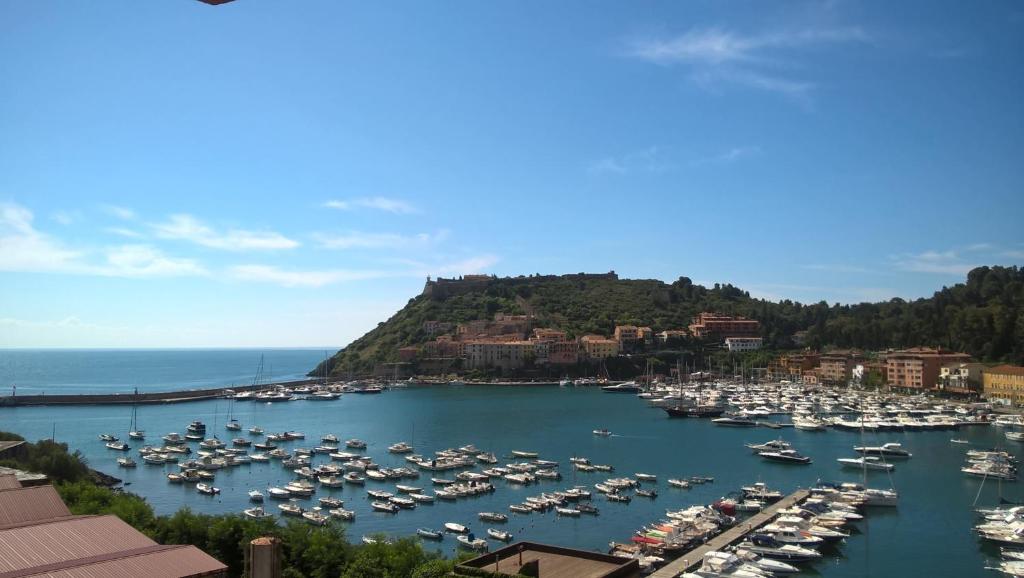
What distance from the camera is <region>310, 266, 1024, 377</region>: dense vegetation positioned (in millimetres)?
74188

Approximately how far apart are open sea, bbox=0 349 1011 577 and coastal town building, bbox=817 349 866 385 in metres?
23.0

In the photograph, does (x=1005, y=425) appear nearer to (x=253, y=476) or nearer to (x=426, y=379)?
(x=253, y=476)

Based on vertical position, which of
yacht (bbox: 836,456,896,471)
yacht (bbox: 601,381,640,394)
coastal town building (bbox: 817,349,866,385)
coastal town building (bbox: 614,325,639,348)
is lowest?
yacht (bbox: 836,456,896,471)

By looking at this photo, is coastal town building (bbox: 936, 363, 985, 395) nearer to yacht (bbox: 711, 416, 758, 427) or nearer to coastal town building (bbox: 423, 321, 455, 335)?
yacht (bbox: 711, 416, 758, 427)

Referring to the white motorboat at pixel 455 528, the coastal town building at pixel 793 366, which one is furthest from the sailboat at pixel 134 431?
the coastal town building at pixel 793 366

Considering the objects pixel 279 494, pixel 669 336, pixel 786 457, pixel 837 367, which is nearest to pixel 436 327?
pixel 669 336

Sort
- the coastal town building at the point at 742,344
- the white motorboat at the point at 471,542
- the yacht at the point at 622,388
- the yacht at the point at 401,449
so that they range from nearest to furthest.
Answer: the white motorboat at the point at 471,542, the yacht at the point at 401,449, the yacht at the point at 622,388, the coastal town building at the point at 742,344

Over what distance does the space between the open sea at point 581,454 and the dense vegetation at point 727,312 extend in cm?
2917

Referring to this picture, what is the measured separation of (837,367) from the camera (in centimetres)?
7644

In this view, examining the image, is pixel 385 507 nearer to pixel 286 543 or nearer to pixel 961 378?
pixel 286 543

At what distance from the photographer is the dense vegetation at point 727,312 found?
74.2m

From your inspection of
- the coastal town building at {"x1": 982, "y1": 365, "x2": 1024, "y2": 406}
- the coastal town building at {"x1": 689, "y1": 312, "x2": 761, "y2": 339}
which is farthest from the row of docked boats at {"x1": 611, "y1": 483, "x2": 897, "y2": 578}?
the coastal town building at {"x1": 689, "y1": 312, "x2": 761, "y2": 339}

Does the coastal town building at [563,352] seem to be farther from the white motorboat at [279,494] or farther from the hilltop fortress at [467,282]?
the white motorboat at [279,494]

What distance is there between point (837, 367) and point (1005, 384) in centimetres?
1935
